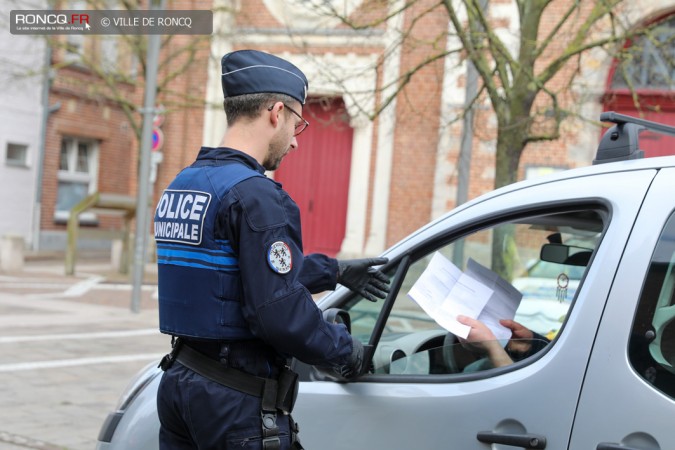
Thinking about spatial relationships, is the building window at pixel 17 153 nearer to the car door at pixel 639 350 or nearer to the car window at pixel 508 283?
the car window at pixel 508 283

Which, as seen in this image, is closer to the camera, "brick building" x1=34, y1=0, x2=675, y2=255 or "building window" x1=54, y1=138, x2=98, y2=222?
"brick building" x1=34, y1=0, x2=675, y2=255

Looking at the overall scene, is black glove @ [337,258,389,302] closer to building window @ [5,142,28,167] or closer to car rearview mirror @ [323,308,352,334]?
car rearview mirror @ [323,308,352,334]

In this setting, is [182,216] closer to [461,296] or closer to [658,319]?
[461,296]

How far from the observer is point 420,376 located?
8.45 ft

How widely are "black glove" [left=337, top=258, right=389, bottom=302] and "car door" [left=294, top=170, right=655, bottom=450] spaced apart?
8cm

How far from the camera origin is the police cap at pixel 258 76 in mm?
2414

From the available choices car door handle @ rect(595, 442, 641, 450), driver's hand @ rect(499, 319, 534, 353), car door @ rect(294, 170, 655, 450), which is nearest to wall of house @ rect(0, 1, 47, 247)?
car door @ rect(294, 170, 655, 450)

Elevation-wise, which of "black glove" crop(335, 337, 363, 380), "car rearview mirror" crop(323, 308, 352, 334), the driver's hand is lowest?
"black glove" crop(335, 337, 363, 380)

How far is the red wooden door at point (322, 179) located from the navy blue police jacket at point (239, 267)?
54.3 ft

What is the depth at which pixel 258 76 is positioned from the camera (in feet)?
7.92

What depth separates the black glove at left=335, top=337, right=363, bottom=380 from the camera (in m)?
2.37

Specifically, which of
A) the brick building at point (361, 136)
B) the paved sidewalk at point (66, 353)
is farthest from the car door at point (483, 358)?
the brick building at point (361, 136)

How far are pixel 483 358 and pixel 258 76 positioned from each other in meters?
1.08

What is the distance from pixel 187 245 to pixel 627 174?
122cm
